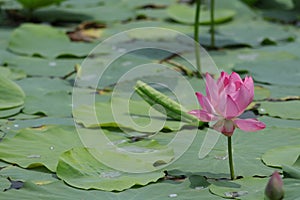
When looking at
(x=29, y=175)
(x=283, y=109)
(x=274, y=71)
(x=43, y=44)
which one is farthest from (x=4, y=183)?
(x=43, y=44)

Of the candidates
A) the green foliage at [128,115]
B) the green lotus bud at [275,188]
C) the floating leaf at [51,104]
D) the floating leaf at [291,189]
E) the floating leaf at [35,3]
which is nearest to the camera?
the green lotus bud at [275,188]

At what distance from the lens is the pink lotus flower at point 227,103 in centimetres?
127

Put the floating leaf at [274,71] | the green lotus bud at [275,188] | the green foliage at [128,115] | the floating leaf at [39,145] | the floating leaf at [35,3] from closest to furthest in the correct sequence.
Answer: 1. the green lotus bud at [275,188]
2. the green foliage at [128,115]
3. the floating leaf at [39,145]
4. the floating leaf at [274,71]
5. the floating leaf at [35,3]

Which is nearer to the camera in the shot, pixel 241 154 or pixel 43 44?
pixel 241 154

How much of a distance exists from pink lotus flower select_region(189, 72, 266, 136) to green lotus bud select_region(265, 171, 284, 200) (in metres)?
0.25

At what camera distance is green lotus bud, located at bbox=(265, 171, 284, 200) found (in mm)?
1020

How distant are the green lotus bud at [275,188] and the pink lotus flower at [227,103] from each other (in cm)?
25

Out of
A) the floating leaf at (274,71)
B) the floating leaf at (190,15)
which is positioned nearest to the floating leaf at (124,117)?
the floating leaf at (274,71)

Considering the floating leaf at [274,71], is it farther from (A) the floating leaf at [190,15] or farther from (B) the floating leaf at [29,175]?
(B) the floating leaf at [29,175]

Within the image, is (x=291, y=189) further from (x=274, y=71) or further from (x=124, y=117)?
(x=274, y=71)

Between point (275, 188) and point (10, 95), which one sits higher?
point (275, 188)

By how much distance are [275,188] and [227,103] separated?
276mm

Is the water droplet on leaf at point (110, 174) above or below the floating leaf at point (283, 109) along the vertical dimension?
above

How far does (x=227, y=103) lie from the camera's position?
4.14 ft
